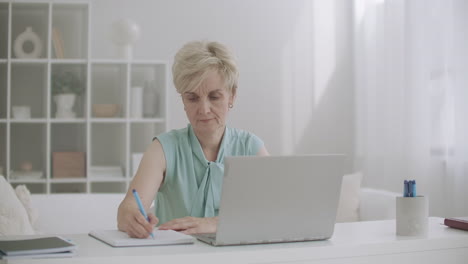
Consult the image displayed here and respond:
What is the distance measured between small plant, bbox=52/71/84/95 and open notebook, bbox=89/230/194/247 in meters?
2.77

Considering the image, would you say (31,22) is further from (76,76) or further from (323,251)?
(323,251)

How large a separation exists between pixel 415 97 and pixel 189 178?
7.62 feet

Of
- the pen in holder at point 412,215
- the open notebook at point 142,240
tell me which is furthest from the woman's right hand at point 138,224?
the pen in holder at point 412,215

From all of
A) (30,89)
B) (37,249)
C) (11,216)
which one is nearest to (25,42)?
(30,89)

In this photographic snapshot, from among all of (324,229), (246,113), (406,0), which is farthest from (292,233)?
(246,113)

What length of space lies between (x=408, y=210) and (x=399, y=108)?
8.75ft

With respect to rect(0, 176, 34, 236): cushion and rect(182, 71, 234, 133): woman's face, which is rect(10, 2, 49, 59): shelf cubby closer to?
rect(0, 176, 34, 236): cushion

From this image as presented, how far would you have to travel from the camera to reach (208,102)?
208cm

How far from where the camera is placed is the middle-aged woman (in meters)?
2.05

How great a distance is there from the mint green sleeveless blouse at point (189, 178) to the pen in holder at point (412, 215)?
0.67 m

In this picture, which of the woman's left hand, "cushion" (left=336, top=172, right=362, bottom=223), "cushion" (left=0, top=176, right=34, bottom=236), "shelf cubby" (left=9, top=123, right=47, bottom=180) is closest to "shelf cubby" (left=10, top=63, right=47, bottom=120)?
"shelf cubby" (left=9, top=123, right=47, bottom=180)

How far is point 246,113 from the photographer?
192 inches

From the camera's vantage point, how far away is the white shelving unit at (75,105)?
4184 mm

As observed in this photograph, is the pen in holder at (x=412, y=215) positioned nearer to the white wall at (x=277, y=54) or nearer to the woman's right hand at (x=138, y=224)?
the woman's right hand at (x=138, y=224)
